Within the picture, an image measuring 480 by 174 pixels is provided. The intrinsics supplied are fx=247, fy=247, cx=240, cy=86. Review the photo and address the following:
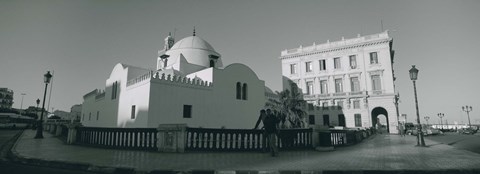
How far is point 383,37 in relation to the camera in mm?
38375

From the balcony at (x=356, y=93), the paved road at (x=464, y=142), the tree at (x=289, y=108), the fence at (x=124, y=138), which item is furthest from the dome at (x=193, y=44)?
the paved road at (x=464, y=142)

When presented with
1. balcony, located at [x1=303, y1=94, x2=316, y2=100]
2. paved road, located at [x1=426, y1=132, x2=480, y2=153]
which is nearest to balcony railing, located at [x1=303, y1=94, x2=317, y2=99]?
balcony, located at [x1=303, y1=94, x2=316, y2=100]

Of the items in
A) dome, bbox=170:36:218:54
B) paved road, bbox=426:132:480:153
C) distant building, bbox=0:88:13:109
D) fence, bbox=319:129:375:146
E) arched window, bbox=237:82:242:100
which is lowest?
paved road, bbox=426:132:480:153

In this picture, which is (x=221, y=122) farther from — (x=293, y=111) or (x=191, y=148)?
(x=191, y=148)

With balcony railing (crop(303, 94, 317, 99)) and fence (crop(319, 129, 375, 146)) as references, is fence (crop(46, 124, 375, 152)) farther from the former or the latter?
balcony railing (crop(303, 94, 317, 99))

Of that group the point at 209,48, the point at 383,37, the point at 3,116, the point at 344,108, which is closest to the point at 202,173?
the point at 209,48

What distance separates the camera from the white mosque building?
20.3 m

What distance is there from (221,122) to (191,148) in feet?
48.0

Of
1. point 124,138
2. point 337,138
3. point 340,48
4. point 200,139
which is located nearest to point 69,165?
point 124,138

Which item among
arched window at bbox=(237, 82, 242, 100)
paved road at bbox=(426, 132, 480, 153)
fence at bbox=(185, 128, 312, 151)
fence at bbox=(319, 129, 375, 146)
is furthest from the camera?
arched window at bbox=(237, 82, 242, 100)

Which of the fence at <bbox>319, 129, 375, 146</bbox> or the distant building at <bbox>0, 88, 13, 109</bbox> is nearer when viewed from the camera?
the fence at <bbox>319, 129, 375, 146</bbox>

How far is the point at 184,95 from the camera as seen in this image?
21594 millimetres

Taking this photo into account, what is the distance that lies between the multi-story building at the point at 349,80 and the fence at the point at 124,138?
3566 cm

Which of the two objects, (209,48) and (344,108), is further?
(344,108)
